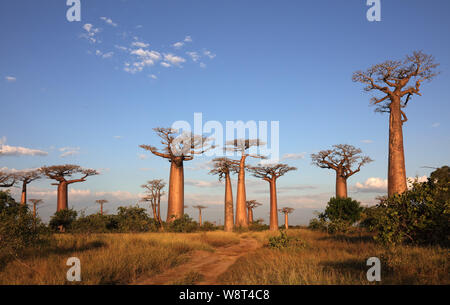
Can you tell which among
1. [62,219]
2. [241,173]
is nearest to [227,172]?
[241,173]

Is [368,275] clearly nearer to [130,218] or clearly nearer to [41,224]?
[41,224]

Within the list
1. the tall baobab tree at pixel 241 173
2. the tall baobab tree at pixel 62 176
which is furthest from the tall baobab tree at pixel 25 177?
the tall baobab tree at pixel 241 173

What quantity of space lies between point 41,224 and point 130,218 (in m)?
12.0

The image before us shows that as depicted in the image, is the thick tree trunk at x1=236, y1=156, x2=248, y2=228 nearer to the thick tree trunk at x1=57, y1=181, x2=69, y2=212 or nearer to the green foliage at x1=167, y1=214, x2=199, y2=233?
the green foliage at x1=167, y1=214, x2=199, y2=233

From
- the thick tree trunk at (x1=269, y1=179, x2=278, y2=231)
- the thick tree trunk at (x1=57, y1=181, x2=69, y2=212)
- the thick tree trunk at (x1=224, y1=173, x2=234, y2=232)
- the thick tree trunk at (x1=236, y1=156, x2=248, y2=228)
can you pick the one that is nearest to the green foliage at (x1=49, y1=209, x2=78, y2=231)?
the thick tree trunk at (x1=57, y1=181, x2=69, y2=212)

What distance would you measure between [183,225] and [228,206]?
6357mm

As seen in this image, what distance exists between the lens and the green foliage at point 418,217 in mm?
8383

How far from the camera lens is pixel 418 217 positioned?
29.3ft

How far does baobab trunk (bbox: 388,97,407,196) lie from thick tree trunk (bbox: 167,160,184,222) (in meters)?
15.5

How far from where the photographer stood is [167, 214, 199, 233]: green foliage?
866 inches

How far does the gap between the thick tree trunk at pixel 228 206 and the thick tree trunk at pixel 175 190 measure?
479cm
